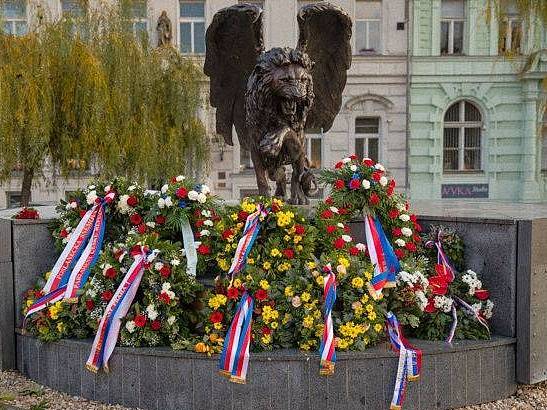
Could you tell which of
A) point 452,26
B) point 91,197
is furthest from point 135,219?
point 452,26

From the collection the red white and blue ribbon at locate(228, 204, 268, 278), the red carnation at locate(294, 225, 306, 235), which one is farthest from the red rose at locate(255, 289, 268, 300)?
the red carnation at locate(294, 225, 306, 235)

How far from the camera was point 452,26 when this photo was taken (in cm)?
1873

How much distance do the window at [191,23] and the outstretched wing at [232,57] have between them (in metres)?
12.7

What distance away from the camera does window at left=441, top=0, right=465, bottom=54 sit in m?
18.7

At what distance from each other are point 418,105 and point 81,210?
15.4 m

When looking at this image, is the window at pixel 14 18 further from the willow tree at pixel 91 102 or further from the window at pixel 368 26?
the window at pixel 368 26

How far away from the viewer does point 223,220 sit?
4.51 m

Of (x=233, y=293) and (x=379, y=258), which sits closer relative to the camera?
(x=233, y=293)

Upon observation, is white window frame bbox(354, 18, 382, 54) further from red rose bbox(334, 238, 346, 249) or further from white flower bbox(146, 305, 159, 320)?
white flower bbox(146, 305, 159, 320)

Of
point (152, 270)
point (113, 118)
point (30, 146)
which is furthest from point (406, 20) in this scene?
point (152, 270)

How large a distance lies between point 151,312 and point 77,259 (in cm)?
101

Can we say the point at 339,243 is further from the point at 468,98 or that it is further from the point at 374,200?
the point at 468,98

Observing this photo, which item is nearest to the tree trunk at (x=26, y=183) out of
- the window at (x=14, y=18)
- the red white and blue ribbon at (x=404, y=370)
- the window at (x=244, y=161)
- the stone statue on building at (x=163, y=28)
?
the window at (x=14, y=18)

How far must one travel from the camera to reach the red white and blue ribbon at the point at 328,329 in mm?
3752
